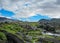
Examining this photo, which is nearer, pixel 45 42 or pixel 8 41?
pixel 8 41

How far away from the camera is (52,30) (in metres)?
135

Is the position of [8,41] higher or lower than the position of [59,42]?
higher

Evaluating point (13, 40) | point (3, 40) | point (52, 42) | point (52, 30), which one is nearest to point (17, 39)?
point (13, 40)

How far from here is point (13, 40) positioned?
37688 millimetres

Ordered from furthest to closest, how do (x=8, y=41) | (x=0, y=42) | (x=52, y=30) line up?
1. (x=52, y=30)
2. (x=8, y=41)
3. (x=0, y=42)

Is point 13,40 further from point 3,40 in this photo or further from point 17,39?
point 3,40

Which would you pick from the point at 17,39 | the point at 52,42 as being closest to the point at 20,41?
the point at 17,39

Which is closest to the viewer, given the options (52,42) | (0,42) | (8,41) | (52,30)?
(0,42)

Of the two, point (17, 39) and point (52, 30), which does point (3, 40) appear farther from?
point (52, 30)

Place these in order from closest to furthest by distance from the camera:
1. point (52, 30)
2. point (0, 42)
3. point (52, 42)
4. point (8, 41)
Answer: point (0, 42)
point (8, 41)
point (52, 42)
point (52, 30)

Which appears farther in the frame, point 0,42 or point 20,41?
point 20,41

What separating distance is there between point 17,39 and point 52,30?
9944cm

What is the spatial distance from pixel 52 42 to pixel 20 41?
17.5 meters

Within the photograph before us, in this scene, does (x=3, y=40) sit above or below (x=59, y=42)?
above
